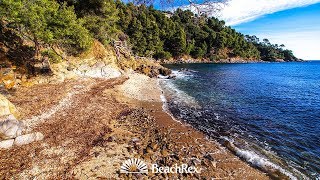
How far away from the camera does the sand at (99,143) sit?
380 inches

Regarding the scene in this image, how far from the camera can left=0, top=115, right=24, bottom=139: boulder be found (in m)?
10.8

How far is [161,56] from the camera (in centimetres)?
9331

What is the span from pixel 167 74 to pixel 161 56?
158ft

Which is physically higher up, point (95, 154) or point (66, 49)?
point (66, 49)

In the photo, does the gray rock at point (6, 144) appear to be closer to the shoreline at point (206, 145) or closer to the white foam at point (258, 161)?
the shoreline at point (206, 145)

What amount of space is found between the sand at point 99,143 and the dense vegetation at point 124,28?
725 cm

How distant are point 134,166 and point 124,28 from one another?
2948 inches

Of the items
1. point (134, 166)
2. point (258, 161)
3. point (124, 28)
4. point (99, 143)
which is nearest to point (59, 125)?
point (99, 143)

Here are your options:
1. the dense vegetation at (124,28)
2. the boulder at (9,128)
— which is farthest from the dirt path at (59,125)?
the dense vegetation at (124,28)

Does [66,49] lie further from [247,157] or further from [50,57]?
[247,157]

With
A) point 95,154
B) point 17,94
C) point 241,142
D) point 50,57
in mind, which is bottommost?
point 241,142

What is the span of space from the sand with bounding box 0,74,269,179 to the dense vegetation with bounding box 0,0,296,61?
23.8 ft

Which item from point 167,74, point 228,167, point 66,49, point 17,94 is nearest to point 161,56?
point 167,74

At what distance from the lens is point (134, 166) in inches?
395
